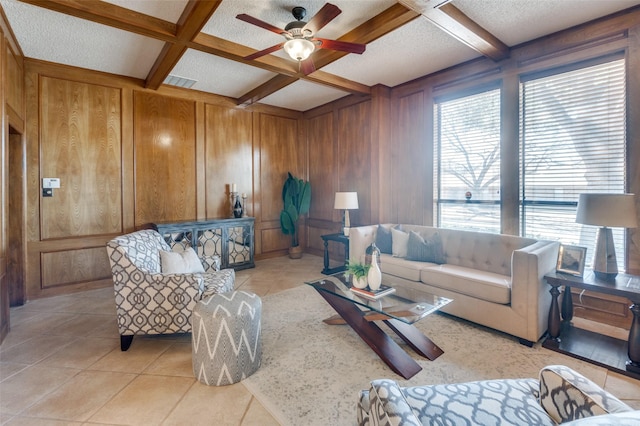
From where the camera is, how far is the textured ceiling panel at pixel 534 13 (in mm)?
2572

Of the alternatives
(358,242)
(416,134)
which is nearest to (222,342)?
(358,242)

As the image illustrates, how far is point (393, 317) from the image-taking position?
2121mm

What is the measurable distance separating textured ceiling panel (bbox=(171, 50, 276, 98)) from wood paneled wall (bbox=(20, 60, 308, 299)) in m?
0.43

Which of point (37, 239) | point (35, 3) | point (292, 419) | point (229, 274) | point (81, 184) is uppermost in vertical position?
point (35, 3)

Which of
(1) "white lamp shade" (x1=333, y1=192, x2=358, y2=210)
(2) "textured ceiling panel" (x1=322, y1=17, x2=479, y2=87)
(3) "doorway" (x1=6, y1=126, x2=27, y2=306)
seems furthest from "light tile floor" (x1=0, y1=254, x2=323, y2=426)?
(2) "textured ceiling panel" (x1=322, y1=17, x2=479, y2=87)

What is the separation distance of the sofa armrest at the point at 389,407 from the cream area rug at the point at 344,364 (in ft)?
2.72

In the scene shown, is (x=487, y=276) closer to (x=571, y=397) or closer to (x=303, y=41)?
(x=571, y=397)

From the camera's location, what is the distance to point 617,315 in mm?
2754

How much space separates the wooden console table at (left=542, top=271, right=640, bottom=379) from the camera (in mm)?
2107

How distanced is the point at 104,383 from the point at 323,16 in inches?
121

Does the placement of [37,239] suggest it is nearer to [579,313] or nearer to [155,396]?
[155,396]

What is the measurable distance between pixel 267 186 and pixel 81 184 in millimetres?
2817

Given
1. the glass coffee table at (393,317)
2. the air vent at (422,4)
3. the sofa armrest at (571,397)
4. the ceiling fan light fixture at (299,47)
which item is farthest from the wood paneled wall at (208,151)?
the sofa armrest at (571,397)

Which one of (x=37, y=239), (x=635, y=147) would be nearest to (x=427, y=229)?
(x=635, y=147)
